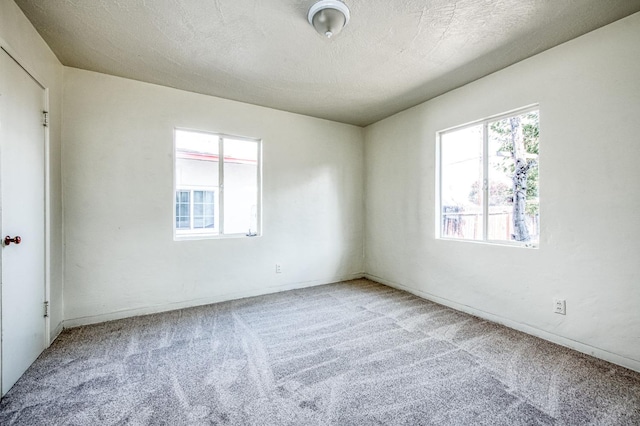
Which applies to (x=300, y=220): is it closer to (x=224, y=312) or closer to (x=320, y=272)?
(x=320, y=272)

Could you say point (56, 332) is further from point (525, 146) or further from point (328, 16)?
point (525, 146)

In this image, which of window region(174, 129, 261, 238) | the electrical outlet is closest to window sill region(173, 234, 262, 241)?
window region(174, 129, 261, 238)

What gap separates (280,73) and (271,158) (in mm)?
1278

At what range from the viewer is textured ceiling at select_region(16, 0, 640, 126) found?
1.95 m

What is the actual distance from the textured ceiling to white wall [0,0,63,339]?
10 cm

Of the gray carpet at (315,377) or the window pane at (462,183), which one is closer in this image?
the gray carpet at (315,377)

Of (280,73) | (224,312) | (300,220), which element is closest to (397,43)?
(280,73)

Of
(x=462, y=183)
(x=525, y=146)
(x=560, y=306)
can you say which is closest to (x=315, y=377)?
(x=560, y=306)

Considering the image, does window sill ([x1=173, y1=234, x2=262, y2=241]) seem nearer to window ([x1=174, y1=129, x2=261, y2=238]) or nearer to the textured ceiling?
window ([x1=174, y1=129, x2=261, y2=238])

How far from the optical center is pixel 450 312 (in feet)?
10.4

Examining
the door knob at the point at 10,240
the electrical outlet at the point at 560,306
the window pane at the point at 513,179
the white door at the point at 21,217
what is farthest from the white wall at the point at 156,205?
the electrical outlet at the point at 560,306

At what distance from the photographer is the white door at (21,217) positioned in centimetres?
177

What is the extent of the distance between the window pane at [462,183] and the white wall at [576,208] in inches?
7.4

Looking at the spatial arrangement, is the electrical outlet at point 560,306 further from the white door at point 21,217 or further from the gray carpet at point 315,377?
the white door at point 21,217
